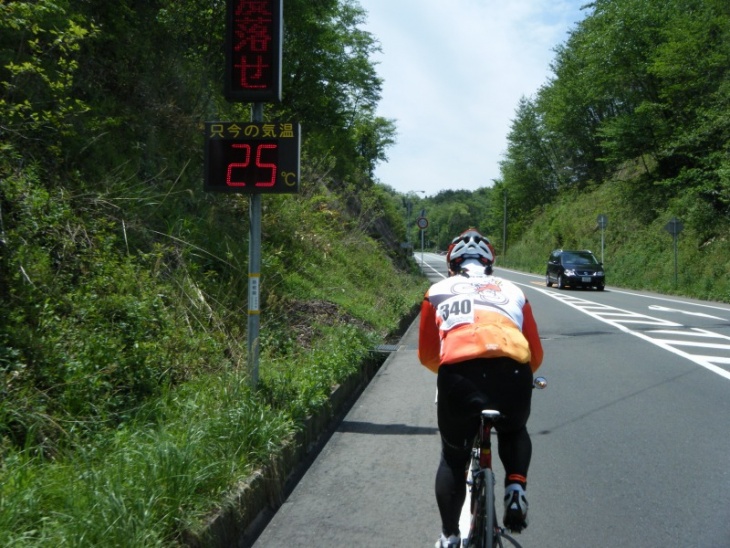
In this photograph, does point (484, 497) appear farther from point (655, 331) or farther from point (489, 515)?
point (655, 331)

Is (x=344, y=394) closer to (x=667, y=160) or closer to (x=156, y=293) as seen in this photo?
(x=156, y=293)

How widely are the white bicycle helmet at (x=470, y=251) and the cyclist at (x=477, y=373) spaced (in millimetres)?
176

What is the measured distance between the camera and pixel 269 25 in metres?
5.96

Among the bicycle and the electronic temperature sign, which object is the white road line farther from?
the bicycle

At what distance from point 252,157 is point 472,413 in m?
3.62

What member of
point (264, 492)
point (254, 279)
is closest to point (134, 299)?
point (254, 279)

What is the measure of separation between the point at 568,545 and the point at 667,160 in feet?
125

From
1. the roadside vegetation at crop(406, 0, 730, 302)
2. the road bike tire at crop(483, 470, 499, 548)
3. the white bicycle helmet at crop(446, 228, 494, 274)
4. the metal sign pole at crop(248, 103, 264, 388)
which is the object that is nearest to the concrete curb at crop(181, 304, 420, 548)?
the metal sign pole at crop(248, 103, 264, 388)

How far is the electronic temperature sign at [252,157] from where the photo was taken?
5.94 metres

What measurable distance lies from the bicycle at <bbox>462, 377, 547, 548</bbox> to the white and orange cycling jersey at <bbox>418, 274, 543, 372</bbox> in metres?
0.29

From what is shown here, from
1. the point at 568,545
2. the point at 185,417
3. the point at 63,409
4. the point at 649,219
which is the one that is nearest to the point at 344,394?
the point at 185,417

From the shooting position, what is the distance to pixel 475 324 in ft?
10.6

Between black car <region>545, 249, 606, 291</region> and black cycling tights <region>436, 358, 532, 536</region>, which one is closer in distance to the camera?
black cycling tights <region>436, 358, 532, 536</region>

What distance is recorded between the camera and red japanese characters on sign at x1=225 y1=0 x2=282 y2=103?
5957 mm
